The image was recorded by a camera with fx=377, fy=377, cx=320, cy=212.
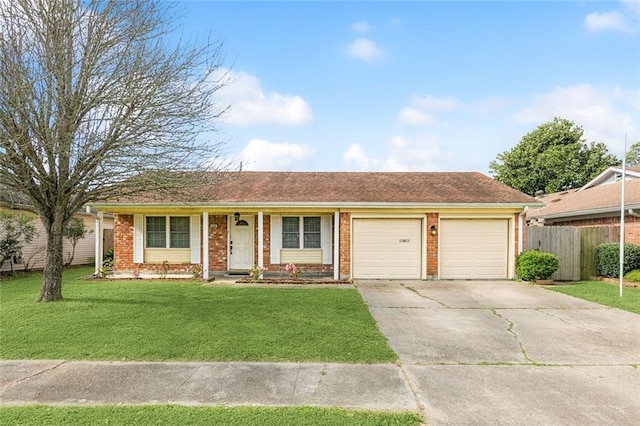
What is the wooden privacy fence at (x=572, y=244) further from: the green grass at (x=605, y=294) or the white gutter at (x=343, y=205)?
the white gutter at (x=343, y=205)

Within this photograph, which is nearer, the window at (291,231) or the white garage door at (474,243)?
the white garage door at (474,243)

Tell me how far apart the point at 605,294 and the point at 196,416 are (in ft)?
36.8

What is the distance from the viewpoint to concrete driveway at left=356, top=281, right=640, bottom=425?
3.73m

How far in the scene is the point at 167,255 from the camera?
13461 mm

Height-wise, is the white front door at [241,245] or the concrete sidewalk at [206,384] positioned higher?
the white front door at [241,245]

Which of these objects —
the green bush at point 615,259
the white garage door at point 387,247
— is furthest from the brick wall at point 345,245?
the green bush at point 615,259

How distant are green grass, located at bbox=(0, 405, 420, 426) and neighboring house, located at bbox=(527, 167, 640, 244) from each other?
45.0 ft

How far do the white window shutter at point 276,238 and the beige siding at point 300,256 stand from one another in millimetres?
174

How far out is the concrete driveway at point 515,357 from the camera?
3734 millimetres

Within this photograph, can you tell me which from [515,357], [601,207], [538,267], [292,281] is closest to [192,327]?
[515,357]

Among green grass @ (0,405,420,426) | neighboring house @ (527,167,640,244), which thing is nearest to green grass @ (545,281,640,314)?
neighboring house @ (527,167,640,244)

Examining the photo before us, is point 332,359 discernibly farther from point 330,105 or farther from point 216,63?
point 330,105

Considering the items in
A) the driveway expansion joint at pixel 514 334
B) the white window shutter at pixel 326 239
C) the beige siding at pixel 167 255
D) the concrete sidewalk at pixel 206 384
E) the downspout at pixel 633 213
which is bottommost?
the driveway expansion joint at pixel 514 334

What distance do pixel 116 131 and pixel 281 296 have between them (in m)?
5.22
